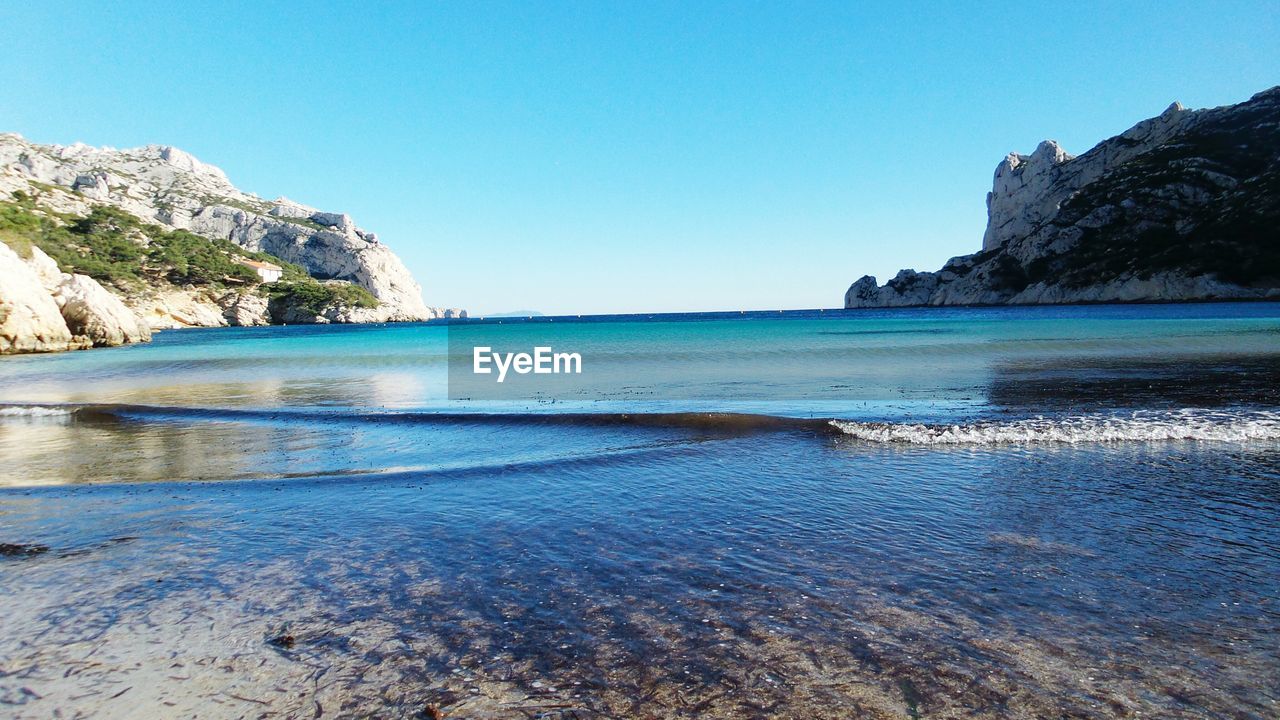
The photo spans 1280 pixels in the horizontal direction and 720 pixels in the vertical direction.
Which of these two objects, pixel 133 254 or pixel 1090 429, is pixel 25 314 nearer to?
pixel 1090 429

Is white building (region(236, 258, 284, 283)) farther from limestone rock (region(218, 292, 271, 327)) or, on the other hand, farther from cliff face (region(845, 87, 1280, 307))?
cliff face (region(845, 87, 1280, 307))

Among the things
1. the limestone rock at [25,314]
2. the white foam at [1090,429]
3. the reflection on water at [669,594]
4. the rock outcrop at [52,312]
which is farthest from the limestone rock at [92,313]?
the white foam at [1090,429]

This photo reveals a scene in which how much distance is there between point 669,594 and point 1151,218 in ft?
575

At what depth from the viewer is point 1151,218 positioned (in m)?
136

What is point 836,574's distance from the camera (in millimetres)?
5410

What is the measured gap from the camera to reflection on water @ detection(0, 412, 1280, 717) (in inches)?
146

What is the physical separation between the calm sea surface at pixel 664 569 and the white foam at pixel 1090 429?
110 mm

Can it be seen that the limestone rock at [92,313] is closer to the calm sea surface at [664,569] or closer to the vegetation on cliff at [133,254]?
the vegetation on cliff at [133,254]

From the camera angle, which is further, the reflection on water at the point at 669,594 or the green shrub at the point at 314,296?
the green shrub at the point at 314,296

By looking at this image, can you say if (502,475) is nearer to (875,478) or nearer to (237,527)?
(237,527)

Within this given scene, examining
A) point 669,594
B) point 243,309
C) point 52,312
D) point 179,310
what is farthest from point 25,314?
point 243,309

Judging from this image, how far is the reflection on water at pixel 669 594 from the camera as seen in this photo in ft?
12.2

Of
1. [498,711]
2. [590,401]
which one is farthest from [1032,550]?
[590,401]

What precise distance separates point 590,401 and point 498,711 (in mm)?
16164
